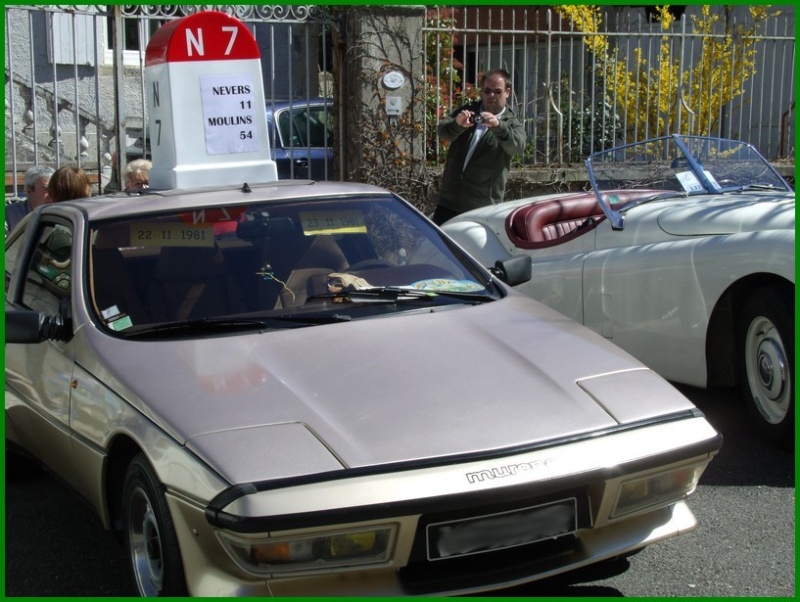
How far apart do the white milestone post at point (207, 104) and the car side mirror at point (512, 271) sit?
173 cm

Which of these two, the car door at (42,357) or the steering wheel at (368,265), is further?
A: the steering wheel at (368,265)

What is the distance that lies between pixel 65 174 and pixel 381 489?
15.4 feet

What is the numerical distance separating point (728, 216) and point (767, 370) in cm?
98

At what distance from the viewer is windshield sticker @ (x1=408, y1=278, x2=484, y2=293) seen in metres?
4.17

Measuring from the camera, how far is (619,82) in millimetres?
10922

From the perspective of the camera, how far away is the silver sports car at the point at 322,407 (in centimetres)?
287

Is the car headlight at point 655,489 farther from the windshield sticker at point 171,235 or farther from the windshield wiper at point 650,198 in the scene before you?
the windshield wiper at point 650,198

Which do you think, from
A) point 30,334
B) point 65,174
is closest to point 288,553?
point 30,334

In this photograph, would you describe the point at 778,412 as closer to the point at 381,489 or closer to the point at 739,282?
the point at 739,282

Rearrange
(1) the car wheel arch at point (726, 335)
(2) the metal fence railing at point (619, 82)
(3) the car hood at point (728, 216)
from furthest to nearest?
(2) the metal fence railing at point (619, 82), (3) the car hood at point (728, 216), (1) the car wheel arch at point (726, 335)

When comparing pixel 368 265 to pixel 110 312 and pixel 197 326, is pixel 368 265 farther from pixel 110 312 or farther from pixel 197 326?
pixel 110 312

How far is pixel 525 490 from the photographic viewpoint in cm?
291

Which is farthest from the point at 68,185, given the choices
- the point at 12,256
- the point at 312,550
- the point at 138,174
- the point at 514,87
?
the point at 514,87

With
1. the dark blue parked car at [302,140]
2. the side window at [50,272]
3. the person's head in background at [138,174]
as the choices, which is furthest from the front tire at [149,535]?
the dark blue parked car at [302,140]
